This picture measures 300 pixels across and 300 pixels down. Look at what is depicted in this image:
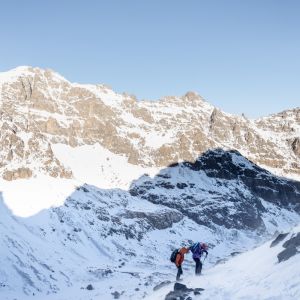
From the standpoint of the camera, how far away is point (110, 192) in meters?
134

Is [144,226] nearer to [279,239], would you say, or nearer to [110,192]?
[110,192]

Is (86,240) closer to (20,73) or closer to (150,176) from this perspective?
(150,176)

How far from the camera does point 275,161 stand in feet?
653

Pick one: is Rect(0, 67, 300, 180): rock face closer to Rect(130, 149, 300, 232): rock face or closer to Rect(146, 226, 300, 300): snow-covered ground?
Rect(130, 149, 300, 232): rock face

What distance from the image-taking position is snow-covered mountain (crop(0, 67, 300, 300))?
80.2 meters

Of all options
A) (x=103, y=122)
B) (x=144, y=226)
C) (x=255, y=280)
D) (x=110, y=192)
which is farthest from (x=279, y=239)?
(x=103, y=122)

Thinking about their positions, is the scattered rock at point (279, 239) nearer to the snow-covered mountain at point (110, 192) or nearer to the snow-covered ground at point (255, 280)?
the snow-covered ground at point (255, 280)

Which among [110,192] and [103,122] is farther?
[103,122]

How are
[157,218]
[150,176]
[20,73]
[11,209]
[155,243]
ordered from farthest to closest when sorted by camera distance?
1. [20,73]
2. [150,176]
3. [157,218]
4. [155,243]
5. [11,209]

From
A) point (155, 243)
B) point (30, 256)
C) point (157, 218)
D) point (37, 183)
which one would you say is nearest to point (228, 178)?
point (157, 218)

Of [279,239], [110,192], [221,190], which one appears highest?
[110,192]

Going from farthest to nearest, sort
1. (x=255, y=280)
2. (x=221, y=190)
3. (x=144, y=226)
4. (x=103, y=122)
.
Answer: (x=103, y=122) → (x=221, y=190) → (x=144, y=226) → (x=255, y=280)

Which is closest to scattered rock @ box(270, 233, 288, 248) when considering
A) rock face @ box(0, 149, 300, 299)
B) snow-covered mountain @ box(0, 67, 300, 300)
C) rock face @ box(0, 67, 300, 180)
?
rock face @ box(0, 149, 300, 299)

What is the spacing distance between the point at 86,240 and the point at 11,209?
15.4 metres
